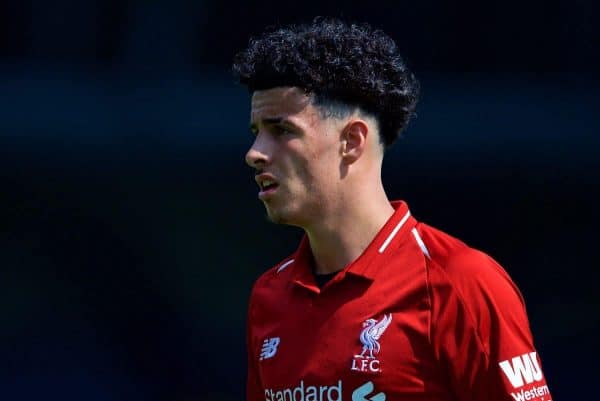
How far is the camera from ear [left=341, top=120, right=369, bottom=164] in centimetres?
292

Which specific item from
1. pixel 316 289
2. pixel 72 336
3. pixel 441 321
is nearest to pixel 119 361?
pixel 72 336

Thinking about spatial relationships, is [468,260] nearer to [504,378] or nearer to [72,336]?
Result: [504,378]

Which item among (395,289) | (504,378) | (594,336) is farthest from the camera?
(594,336)

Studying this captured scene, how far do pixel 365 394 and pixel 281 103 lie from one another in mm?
749

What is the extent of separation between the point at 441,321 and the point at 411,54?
259 centimetres

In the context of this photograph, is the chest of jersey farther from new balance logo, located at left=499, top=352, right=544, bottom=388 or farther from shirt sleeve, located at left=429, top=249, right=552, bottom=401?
new balance logo, located at left=499, top=352, right=544, bottom=388

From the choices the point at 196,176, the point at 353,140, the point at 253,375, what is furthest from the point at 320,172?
the point at 196,176

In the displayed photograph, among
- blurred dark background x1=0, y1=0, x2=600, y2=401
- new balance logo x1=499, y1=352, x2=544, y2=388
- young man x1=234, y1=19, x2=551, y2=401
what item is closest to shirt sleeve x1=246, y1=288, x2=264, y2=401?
young man x1=234, y1=19, x2=551, y2=401

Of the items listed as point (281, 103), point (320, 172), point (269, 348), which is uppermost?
point (281, 103)

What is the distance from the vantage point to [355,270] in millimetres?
2859

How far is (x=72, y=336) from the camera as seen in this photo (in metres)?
5.06

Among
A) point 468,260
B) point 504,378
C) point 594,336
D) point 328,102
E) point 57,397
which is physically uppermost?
point 328,102

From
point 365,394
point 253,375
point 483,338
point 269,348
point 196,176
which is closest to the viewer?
point 483,338

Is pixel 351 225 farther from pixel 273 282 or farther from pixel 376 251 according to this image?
pixel 273 282
